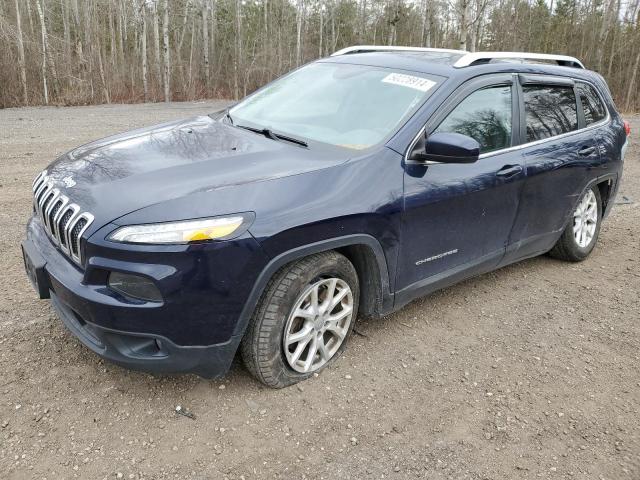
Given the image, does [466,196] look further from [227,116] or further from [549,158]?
[227,116]

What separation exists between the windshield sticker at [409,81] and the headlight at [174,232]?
1.72 metres

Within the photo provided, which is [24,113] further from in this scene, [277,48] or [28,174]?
[277,48]

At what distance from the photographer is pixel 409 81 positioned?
11.5 feet

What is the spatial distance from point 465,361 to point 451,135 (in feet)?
4.57

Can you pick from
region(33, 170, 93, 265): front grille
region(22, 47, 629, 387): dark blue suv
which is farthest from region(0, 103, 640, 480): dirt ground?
region(33, 170, 93, 265): front grille

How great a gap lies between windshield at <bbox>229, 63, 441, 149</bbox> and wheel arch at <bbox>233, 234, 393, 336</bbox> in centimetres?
61

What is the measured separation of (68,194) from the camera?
8.80 ft

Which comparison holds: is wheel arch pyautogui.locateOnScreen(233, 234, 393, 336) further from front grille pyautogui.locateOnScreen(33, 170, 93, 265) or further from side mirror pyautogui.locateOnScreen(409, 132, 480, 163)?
front grille pyautogui.locateOnScreen(33, 170, 93, 265)

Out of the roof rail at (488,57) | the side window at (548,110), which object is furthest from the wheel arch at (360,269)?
the side window at (548,110)

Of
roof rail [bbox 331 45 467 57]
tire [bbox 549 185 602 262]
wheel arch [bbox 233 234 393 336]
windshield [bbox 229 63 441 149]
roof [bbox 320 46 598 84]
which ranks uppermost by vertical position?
roof rail [bbox 331 45 467 57]

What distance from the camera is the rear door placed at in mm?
3934

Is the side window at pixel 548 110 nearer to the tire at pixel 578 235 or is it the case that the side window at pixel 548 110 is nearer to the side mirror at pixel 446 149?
the tire at pixel 578 235

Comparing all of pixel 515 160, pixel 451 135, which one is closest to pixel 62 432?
pixel 451 135

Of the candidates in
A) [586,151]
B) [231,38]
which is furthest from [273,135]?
[231,38]
